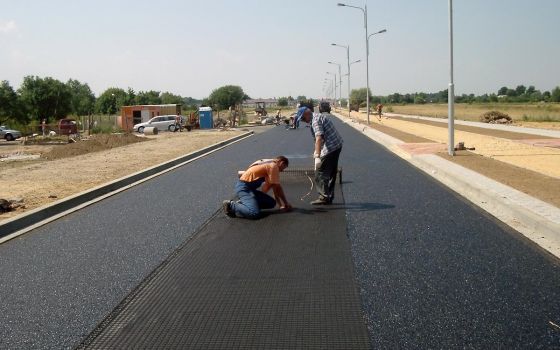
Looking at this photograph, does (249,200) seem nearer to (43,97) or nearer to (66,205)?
(66,205)

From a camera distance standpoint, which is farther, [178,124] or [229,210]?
[178,124]

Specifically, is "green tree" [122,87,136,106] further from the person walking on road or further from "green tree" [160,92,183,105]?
the person walking on road

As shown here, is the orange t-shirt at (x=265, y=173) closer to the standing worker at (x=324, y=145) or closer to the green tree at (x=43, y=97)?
the standing worker at (x=324, y=145)

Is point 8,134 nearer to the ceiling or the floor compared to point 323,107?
nearer to the floor

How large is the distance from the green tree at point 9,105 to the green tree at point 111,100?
4760 centimetres

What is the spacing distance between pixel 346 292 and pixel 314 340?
1065 millimetres

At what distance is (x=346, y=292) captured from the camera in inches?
195

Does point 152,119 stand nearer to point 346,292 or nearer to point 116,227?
point 116,227

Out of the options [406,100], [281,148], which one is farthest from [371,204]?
[406,100]

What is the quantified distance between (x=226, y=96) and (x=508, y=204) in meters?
148

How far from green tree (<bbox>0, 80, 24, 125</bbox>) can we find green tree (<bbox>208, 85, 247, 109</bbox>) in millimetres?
89801

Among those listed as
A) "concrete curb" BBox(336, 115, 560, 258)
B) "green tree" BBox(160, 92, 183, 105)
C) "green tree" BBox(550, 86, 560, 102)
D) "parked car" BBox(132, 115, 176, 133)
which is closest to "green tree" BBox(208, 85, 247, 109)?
"green tree" BBox(160, 92, 183, 105)

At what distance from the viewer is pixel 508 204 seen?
851 cm

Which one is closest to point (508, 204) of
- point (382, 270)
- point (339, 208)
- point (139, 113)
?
point (339, 208)
